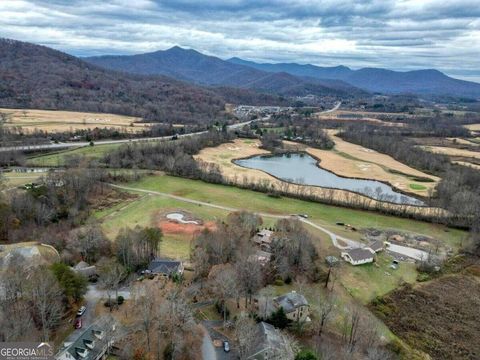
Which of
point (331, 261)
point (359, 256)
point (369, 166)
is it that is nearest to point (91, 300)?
point (331, 261)

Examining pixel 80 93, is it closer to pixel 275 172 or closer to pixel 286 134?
pixel 286 134

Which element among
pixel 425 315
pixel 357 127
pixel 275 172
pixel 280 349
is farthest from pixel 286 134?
pixel 280 349

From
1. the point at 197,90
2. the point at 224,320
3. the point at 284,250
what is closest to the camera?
the point at 224,320

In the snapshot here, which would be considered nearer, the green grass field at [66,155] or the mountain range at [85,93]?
the green grass field at [66,155]

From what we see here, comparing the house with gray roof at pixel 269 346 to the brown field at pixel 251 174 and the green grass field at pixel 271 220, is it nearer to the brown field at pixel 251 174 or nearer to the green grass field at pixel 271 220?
the green grass field at pixel 271 220

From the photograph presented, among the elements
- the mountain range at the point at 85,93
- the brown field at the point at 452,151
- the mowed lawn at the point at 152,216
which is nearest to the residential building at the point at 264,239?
the mowed lawn at the point at 152,216

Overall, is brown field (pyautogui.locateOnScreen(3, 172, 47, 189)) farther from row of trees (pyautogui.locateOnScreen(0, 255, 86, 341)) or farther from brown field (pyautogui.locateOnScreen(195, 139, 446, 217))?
row of trees (pyautogui.locateOnScreen(0, 255, 86, 341))

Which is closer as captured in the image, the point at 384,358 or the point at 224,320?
the point at 384,358

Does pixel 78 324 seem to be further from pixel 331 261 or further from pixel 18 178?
pixel 18 178
